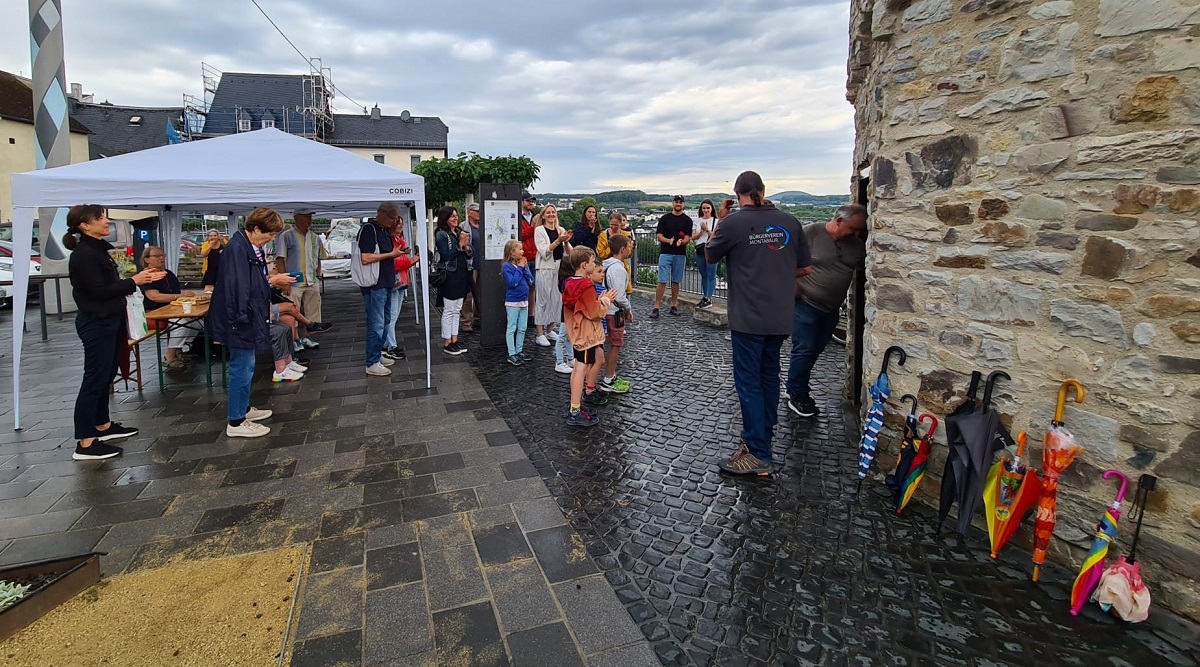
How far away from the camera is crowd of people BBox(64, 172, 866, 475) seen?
3912 mm

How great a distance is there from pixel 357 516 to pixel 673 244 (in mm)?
7423

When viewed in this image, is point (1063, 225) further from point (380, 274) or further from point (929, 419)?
point (380, 274)

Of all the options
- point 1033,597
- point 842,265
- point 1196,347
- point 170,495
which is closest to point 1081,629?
point 1033,597

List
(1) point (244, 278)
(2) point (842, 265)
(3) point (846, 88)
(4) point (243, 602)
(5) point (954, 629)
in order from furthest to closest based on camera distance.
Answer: (3) point (846, 88) → (2) point (842, 265) → (1) point (244, 278) → (4) point (243, 602) → (5) point (954, 629)

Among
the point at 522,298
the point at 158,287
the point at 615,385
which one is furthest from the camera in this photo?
the point at 522,298

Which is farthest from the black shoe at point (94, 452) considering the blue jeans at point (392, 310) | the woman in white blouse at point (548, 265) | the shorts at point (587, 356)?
the woman in white blouse at point (548, 265)

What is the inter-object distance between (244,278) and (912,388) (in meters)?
4.79

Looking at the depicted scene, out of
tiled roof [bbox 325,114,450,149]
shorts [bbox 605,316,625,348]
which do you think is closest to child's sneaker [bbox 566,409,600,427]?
shorts [bbox 605,316,625,348]

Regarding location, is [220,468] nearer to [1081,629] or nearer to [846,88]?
[1081,629]

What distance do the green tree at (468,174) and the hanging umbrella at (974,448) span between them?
950 centimetres

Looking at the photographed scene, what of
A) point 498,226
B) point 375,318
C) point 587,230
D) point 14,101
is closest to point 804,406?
point 587,230

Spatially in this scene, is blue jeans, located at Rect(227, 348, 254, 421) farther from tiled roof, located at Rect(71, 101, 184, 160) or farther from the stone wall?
tiled roof, located at Rect(71, 101, 184, 160)

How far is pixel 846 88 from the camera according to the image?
5.95m

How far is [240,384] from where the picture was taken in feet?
15.5
